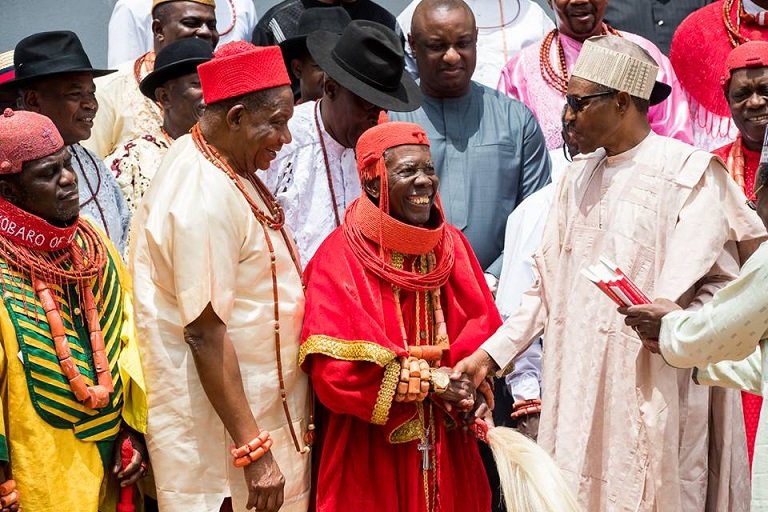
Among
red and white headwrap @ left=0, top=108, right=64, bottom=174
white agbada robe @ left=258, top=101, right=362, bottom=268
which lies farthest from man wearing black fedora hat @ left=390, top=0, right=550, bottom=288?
red and white headwrap @ left=0, top=108, right=64, bottom=174

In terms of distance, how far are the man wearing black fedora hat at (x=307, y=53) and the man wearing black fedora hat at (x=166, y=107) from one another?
0.49m

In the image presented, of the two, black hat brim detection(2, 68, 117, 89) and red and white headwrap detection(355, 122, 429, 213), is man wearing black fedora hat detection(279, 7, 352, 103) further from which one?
red and white headwrap detection(355, 122, 429, 213)

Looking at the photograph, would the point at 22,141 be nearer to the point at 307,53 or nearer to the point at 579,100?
the point at 579,100

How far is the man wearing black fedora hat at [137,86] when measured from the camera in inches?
277

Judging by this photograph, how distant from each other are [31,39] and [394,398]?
8.27ft

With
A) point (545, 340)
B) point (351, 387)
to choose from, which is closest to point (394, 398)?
point (351, 387)

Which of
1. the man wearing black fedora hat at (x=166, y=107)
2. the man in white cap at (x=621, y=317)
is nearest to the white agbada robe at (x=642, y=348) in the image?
the man in white cap at (x=621, y=317)

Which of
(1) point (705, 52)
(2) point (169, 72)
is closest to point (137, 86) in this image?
(2) point (169, 72)

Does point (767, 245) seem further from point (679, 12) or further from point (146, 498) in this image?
point (679, 12)

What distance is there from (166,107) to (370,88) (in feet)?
4.37

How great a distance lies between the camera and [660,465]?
500 cm

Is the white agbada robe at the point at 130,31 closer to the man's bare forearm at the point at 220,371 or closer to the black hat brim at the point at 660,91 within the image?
the black hat brim at the point at 660,91

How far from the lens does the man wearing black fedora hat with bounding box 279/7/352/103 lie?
22.6 feet

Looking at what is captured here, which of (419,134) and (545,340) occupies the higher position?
(419,134)
